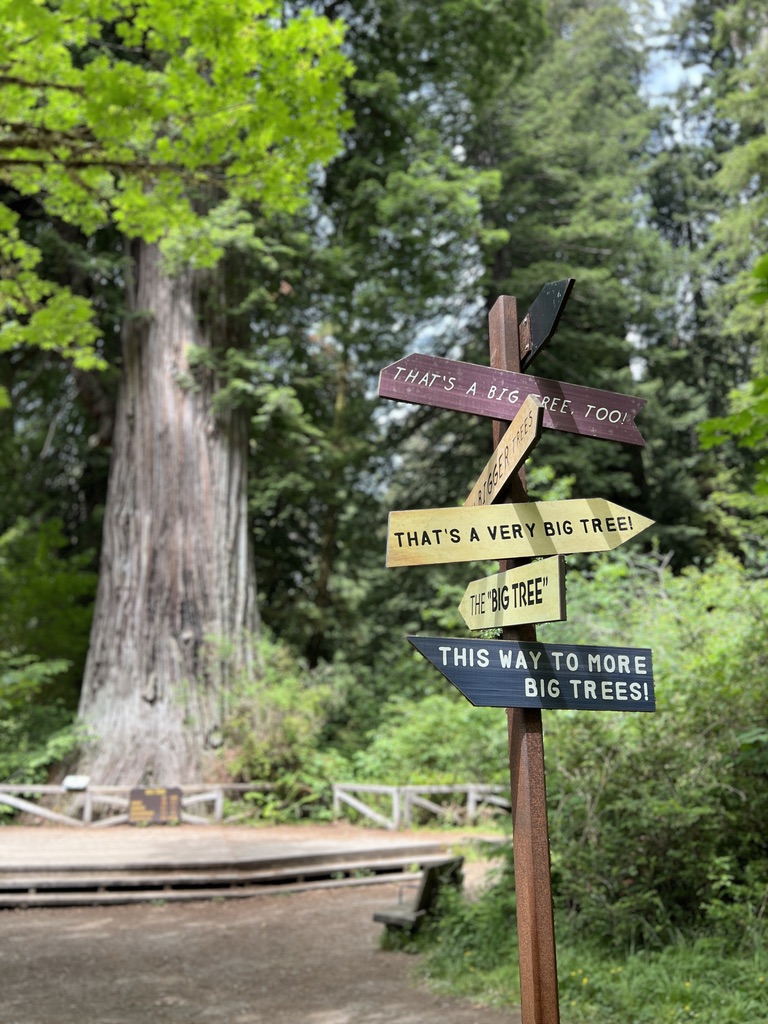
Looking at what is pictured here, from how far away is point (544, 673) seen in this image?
2.97 metres

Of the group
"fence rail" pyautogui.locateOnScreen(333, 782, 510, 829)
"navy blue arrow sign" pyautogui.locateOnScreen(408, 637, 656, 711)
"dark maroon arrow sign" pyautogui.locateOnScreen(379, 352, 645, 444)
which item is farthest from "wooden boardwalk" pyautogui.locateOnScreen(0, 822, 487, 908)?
"dark maroon arrow sign" pyautogui.locateOnScreen(379, 352, 645, 444)

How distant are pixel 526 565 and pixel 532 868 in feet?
3.15

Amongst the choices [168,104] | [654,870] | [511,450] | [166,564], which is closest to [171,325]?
[166,564]

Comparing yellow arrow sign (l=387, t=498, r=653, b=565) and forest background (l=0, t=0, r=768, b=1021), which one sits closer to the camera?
yellow arrow sign (l=387, t=498, r=653, b=565)

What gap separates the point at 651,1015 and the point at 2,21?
7028 mm

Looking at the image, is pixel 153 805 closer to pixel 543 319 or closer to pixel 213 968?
pixel 213 968

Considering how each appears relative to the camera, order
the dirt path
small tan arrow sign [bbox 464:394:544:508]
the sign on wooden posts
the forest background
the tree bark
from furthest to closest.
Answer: the tree bark
the sign on wooden posts
the forest background
the dirt path
small tan arrow sign [bbox 464:394:544:508]

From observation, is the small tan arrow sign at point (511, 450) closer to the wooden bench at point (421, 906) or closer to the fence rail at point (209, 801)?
the wooden bench at point (421, 906)

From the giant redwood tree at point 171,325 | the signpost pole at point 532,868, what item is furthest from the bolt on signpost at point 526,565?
the giant redwood tree at point 171,325

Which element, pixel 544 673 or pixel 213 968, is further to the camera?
pixel 213 968

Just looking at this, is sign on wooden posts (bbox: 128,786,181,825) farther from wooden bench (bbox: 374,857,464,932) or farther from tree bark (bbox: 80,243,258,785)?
wooden bench (bbox: 374,857,464,932)

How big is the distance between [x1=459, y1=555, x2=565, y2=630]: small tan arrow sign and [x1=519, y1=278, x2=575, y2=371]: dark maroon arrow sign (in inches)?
30.9

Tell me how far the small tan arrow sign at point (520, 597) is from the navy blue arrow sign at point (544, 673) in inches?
4.8

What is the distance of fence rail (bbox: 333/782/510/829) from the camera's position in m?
12.3
